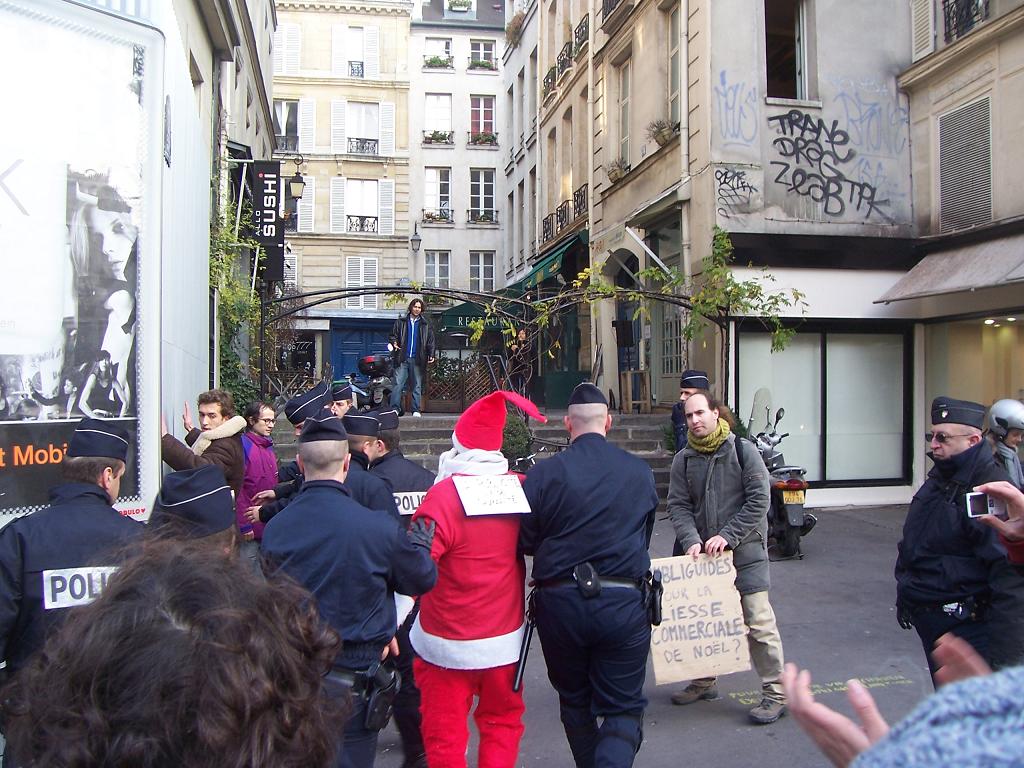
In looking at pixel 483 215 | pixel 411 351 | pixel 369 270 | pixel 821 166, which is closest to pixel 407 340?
pixel 411 351

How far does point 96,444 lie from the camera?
319 cm

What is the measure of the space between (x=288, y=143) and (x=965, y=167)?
28.4 m

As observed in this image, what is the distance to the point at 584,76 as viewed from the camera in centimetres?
2047

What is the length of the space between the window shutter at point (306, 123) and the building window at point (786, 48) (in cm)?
2330

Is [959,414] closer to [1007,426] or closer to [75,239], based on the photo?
[1007,426]

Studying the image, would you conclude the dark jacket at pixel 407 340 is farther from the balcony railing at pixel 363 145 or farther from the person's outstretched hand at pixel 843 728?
the balcony railing at pixel 363 145

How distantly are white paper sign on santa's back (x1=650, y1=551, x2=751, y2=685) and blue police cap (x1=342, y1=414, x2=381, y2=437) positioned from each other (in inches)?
71.3

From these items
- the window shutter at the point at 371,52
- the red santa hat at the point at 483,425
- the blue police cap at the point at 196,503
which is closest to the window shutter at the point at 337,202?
the window shutter at the point at 371,52

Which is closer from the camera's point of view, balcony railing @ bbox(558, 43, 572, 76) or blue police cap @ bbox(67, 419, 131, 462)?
blue police cap @ bbox(67, 419, 131, 462)

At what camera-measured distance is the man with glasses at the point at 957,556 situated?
3.51 m

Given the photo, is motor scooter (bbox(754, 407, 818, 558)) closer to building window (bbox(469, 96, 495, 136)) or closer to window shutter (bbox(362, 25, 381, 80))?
building window (bbox(469, 96, 495, 136))

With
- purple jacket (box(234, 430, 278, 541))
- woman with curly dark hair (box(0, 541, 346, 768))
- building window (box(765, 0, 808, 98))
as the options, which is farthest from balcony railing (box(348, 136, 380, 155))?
woman with curly dark hair (box(0, 541, 346, 768))

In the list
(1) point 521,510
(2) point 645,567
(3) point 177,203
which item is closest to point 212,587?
(1) point 521,510

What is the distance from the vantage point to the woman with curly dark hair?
40.8 inches
